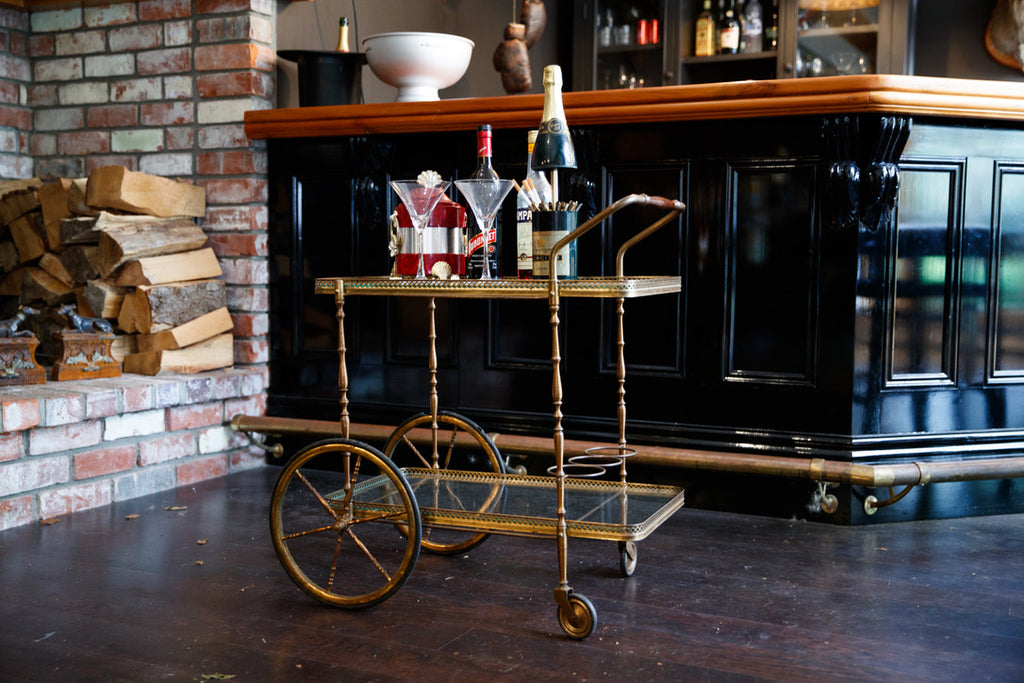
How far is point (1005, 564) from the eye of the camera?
2.32 m

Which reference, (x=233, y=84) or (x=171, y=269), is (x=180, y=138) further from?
(x=171, y=269)

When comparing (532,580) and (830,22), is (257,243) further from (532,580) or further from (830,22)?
(830,22)

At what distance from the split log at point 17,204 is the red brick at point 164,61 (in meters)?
0.55

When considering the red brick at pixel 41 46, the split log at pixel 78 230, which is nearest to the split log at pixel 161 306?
the split log at pixel 78 230

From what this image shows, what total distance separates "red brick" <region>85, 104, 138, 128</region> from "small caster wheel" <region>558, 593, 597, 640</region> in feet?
7.98

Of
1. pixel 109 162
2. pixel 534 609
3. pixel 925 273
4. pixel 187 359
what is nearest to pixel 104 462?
pixel 187 359

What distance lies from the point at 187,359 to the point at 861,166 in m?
2.06

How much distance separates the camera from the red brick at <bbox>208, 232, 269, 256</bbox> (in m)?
3.33

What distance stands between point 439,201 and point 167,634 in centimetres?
100

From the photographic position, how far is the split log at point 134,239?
3031mm

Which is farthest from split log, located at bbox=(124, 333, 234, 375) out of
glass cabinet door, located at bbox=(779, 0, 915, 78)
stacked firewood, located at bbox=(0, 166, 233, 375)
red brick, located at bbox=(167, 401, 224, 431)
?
glass cabinet door, located at bbox=(779, 0, 915, 78)

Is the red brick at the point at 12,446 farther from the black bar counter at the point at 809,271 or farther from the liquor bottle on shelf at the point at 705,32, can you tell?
the liquor bottle on shelf at the point at 705,32

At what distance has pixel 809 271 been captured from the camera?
270 cm

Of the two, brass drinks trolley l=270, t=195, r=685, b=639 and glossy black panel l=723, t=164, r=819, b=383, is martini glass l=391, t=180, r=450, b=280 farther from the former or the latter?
glossy black panel l=723, t=164, r=819, b=383
